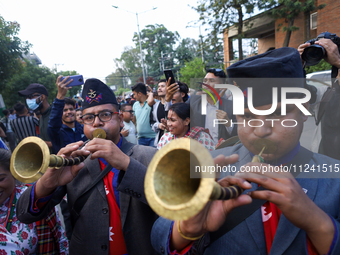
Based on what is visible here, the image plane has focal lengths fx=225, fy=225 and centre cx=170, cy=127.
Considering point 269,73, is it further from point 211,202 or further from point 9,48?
point 9,48

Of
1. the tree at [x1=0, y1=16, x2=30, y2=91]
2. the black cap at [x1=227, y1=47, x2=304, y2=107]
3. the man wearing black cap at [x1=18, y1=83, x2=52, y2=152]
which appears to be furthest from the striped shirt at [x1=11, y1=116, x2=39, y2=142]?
the tree at [x1=0, y1=16, x2=30, y2=91]

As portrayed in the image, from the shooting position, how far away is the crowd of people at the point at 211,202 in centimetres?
102

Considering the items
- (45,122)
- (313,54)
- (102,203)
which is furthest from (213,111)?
(45,122)

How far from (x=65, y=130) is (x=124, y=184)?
2865 mm

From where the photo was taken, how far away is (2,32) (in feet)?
37.1

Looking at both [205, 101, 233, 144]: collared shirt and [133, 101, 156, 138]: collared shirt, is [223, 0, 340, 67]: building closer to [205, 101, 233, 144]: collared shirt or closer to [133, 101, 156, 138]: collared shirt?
[133, 101, 156, 138]: collared shirt

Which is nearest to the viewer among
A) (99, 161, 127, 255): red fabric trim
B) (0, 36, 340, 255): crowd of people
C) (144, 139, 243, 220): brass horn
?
(144, 139, 243, 220): brass horn

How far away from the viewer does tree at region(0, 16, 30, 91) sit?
1148 centimetres

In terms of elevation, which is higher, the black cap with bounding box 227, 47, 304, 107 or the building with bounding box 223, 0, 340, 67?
the building with bounding box 223, 0, 340, 67

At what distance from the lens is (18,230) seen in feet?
6.19

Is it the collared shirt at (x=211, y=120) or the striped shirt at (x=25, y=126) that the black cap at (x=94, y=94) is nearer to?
the collared shirt at (x=211, y=120)

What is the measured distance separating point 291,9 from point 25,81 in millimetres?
23536

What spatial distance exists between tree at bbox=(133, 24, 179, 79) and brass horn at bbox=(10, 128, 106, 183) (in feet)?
157

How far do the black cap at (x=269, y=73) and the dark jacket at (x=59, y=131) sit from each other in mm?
2516
